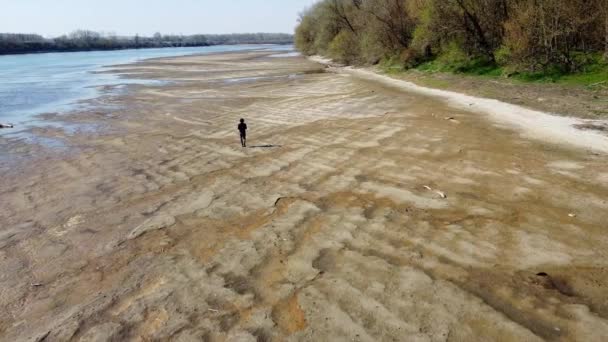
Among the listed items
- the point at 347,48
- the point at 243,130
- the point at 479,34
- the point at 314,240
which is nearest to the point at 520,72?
the point at 479,34

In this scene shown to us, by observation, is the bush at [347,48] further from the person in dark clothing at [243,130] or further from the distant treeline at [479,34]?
the person in dark clothing at [243,130]

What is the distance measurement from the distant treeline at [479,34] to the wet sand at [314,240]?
13.3 meters

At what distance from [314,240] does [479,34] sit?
3042 centimetres

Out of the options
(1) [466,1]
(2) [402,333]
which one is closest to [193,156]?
(2) [402,333]

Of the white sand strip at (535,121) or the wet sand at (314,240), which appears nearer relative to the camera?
the wet sand at (314,240)

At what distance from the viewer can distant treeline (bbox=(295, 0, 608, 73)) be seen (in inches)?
907

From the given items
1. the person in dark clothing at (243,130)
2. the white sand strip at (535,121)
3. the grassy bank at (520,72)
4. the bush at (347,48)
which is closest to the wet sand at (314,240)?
the person in dark clothing at (243,130)

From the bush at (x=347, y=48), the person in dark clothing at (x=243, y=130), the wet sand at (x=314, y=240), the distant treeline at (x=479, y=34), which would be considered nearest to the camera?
the wet sand at (x=314, y=240)

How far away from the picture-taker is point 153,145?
51.9 feet

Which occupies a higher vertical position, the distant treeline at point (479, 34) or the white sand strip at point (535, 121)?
the distant treeline at point (479, 34)

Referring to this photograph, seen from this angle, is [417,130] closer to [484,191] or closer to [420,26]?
[484,191]

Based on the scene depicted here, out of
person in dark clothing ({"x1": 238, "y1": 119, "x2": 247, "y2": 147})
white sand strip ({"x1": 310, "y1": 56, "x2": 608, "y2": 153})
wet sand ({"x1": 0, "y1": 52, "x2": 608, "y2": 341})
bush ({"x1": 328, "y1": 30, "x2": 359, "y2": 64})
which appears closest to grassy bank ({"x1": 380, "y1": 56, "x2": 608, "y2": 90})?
white sand strip ({"x1": 310, "y1": 56, "x2": 608, "y2": 153})

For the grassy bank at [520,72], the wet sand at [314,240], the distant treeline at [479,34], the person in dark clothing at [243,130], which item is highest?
the distant treeline at [479,34]

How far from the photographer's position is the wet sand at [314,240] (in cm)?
538
